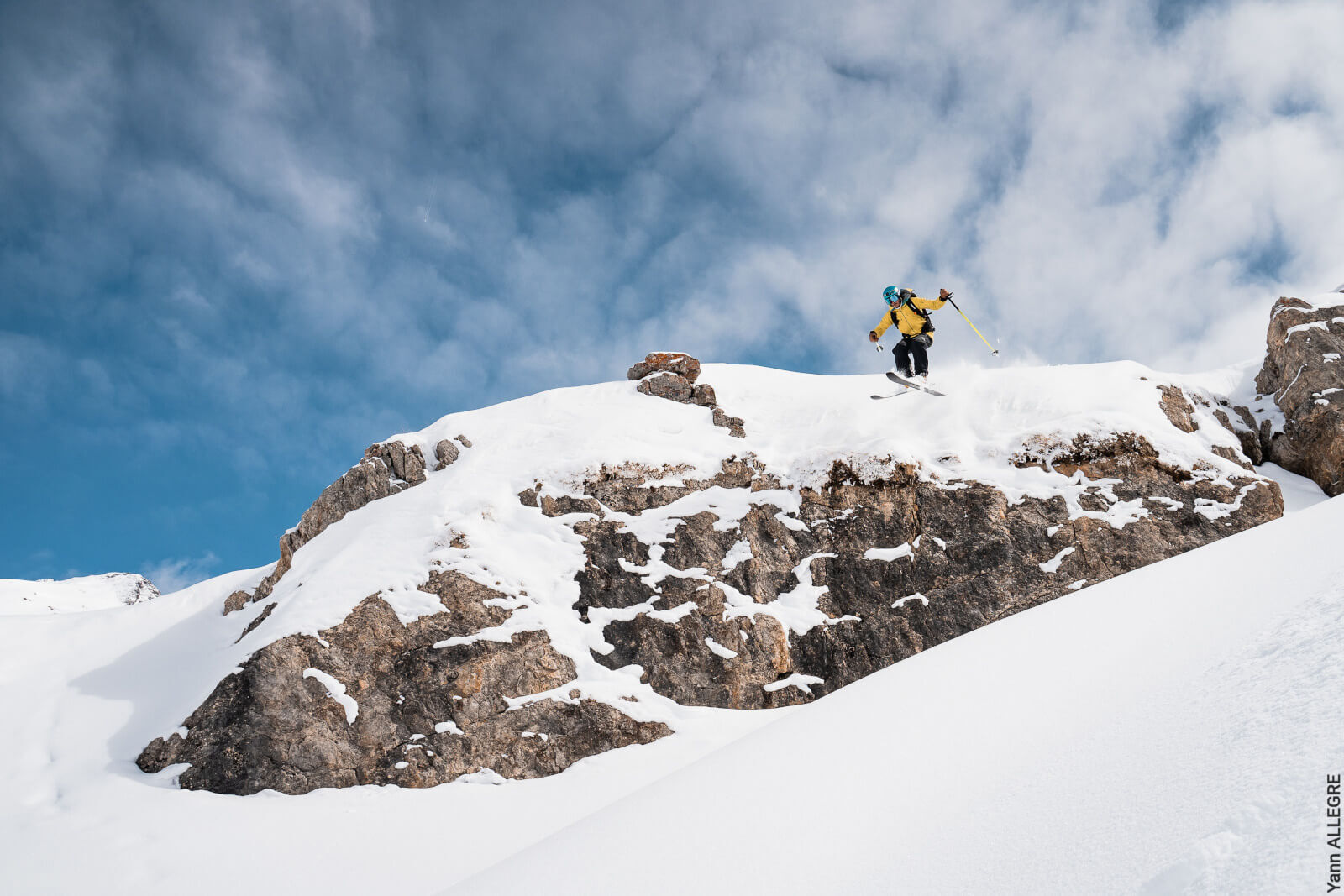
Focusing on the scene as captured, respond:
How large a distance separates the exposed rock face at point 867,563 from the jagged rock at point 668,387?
5.06 metres

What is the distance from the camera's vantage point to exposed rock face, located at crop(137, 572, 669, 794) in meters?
12.5

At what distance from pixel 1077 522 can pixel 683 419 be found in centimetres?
1092

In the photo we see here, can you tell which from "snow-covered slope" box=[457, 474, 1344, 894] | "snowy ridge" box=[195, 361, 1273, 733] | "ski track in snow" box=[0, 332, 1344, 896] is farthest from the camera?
"snowy ridge" box=[195, 361, 1273, 733]

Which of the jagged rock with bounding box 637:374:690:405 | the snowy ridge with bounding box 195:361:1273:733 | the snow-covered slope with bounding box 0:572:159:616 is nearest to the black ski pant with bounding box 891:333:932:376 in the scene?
the snowy ridge with bounding box 195:361:1273:733

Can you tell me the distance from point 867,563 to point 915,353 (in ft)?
17.3

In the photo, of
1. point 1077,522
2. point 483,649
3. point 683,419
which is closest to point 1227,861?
point 483,649

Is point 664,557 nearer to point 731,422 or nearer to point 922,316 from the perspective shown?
point 731,422

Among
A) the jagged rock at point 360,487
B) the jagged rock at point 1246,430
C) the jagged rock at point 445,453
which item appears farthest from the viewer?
the jagged rock at point 1246,430

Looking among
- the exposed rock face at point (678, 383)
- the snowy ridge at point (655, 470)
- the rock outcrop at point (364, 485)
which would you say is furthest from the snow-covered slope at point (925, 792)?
the exposed rock face at point (678, 383)

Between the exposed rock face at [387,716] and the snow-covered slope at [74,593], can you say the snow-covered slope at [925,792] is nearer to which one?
the exposed rock face at [387,716]

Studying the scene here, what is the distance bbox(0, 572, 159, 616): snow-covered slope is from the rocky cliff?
26963 mm

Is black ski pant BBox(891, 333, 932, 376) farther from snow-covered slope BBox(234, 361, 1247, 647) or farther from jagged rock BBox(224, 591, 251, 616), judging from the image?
jagged rock BBox(224, 591, 251, 616)

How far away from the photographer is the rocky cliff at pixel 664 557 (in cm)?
1324

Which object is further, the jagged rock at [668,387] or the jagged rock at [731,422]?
the jagged rock at [668,387]
